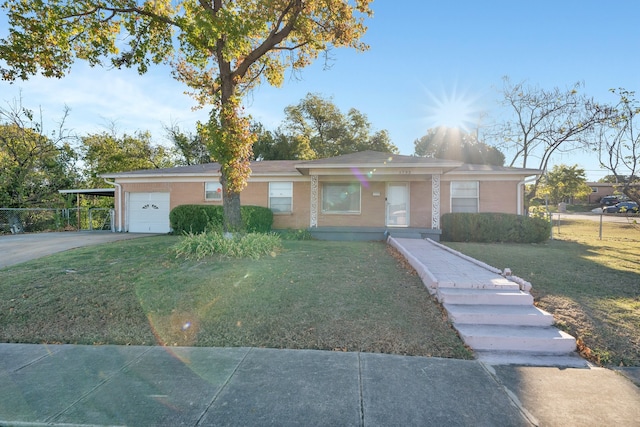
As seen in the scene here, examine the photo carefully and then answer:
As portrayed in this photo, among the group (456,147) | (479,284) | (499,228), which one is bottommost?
(479,284)

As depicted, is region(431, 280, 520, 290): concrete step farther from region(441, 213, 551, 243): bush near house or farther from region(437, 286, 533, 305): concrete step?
region(441, 213, 551, 243): bush near house

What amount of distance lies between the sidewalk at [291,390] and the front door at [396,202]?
9961mm

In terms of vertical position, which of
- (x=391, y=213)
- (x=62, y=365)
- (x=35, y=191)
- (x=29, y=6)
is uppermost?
(x=29, y=6)

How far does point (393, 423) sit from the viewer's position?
2.51m

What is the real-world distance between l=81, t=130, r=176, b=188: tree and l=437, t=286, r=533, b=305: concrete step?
28.4 meters

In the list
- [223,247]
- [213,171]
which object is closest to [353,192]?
[213,171]

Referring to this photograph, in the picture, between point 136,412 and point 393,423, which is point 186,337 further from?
point 393,423

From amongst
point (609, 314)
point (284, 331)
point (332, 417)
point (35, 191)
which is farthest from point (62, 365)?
point (35, 191)

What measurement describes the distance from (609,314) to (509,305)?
1.45 m

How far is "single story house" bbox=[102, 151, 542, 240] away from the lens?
12.4 metres

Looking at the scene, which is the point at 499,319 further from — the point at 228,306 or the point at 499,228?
the point at 499,228

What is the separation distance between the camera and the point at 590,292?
18.8 feet

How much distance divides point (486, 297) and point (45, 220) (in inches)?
885

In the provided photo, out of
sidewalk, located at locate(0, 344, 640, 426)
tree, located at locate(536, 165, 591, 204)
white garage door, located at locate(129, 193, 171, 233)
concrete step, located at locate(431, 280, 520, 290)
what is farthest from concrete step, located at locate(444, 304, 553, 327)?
tree, located at locate(536, 165, 591, 204)
